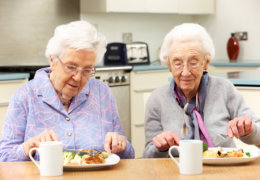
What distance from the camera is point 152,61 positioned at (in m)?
5.49

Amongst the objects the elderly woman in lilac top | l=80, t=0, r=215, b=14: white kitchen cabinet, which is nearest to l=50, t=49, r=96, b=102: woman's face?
the elderly woman in lilac top

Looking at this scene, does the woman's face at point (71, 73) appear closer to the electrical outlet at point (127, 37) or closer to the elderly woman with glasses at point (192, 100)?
the elderly woman with glasses at point (192, 100)

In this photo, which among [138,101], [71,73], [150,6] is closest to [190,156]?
[71,73]

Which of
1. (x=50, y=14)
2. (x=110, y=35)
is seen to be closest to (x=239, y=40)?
(x=110, y=35)

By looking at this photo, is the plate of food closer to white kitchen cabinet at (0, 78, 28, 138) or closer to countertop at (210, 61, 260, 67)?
white kitchen cabinet at (0, 78, 28, 138)

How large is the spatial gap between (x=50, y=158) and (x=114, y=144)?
0.34 metres

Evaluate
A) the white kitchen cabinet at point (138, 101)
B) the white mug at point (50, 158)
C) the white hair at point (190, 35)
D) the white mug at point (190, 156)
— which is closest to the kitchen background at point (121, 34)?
the white kitchen cabinet at point (138, 101)

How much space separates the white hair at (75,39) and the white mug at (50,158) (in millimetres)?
498

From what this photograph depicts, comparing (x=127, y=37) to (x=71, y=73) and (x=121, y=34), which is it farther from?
(x=71, y=73)

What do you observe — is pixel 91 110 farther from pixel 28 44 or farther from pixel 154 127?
pixel 28 44

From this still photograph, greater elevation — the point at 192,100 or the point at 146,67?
the point at 192,100

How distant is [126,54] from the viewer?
465 centimetres

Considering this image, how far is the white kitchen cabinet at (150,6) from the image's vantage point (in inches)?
186

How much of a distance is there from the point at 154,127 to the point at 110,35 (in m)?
3.25
